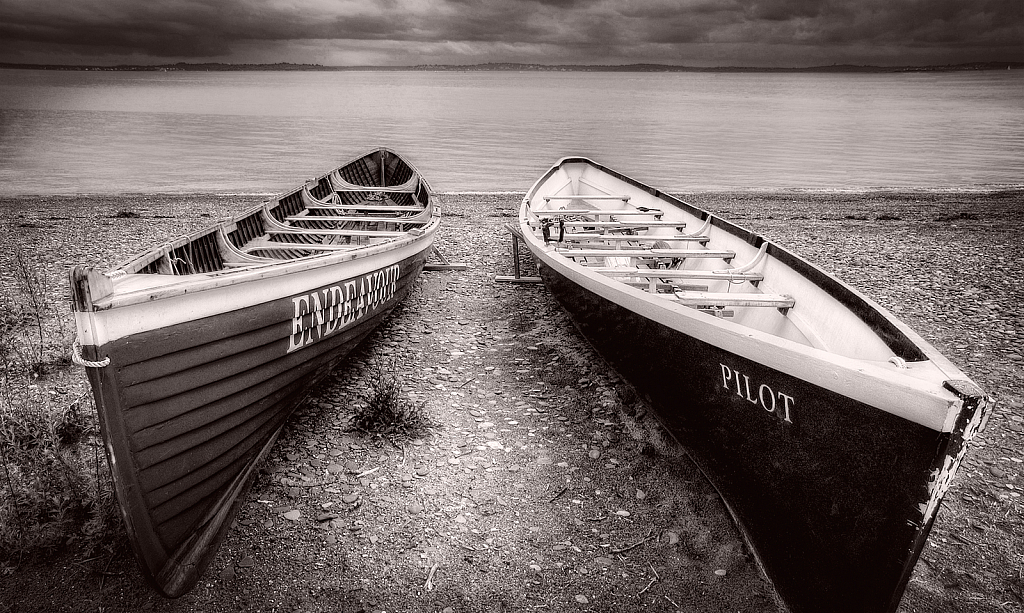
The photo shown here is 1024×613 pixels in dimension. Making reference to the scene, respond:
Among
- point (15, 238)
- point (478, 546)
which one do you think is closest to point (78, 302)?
point (478, 546)

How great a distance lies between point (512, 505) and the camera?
14.5 ft

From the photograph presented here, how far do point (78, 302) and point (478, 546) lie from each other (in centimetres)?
282

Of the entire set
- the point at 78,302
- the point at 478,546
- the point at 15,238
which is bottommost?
the point at 478,546

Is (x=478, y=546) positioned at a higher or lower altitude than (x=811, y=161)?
lower

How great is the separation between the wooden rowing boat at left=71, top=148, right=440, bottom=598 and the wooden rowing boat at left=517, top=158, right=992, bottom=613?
2.45 metres

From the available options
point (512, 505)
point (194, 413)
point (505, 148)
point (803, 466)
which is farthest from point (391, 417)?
point (505, 148)

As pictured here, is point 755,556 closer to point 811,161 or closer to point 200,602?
point 200,602

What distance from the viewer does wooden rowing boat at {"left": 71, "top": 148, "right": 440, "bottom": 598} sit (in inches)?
124

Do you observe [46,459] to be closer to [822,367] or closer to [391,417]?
[391,417]

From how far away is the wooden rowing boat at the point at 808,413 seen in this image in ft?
8.60

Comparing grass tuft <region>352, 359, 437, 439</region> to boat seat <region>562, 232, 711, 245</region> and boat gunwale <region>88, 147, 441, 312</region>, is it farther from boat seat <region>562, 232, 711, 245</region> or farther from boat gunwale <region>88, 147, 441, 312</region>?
boat seat <region>562, 232, 711, 245</region>

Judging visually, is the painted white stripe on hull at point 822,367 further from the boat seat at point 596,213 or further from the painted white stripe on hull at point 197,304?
the boat seat at point 596,213

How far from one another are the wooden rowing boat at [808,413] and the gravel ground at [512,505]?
533 mm

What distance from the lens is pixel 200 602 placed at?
3520 mm
